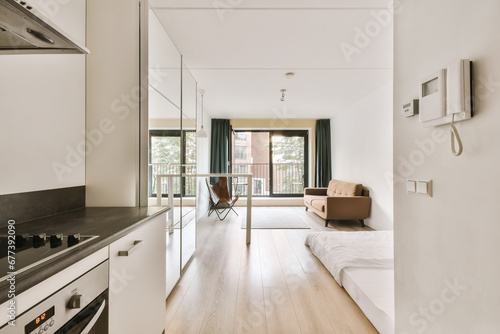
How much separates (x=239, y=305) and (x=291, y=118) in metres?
5.71

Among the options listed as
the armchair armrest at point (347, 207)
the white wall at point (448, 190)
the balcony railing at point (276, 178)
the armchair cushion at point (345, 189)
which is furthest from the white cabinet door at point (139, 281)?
the balcony railing at point (276, 178)

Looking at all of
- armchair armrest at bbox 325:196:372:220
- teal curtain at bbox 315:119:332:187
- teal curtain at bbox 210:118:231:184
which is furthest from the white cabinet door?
teal curtain at bbox 315:119:332:187

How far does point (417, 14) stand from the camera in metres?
1.31

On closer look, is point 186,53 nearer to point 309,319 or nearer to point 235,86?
point 235,86

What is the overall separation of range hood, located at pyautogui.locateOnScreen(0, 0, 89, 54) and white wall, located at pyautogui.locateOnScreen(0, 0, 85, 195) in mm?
153

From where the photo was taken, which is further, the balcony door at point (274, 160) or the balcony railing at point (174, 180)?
the balcony door at point (274, 160)

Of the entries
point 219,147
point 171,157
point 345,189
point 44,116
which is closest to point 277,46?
point 171,157

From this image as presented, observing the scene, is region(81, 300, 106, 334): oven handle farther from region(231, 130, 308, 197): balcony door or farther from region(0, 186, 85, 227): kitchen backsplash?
region(231, 130, 308, 197): balcony door

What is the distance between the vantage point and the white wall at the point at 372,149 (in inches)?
159

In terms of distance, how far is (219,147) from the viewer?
268 inches

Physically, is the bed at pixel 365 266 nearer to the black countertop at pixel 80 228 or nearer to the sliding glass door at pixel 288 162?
the black countertop at pixel 80 228

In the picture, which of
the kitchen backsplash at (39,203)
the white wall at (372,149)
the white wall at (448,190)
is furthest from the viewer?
the white wall at (372,149)

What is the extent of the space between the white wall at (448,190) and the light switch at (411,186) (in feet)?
0.12

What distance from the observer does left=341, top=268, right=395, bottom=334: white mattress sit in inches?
66.0
